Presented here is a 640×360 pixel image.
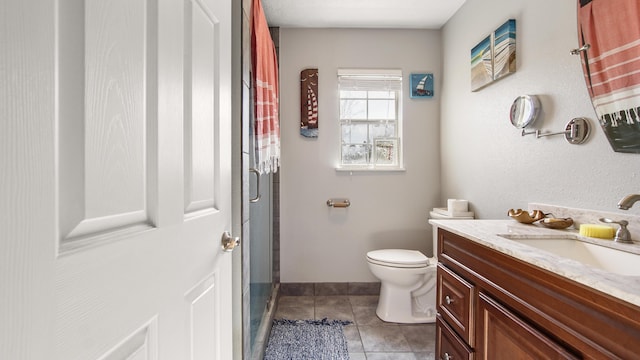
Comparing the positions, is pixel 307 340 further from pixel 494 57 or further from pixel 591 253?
pixel 494 57

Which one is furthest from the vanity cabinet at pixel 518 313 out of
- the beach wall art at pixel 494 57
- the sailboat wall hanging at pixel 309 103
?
the sailboat wall hanging at pixel 309 103

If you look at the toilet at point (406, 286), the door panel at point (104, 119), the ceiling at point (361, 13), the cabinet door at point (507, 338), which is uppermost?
the ceiling at point (361, 13)

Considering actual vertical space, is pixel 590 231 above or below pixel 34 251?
below

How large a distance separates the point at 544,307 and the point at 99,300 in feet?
3.24

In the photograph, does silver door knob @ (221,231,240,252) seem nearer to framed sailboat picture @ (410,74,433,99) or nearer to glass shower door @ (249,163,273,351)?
glass shower door @ (249,163,273,351)

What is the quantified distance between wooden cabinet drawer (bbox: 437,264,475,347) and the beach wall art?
3.94ft

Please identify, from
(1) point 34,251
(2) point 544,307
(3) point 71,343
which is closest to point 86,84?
(1) point 34,251

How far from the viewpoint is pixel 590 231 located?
1136mm

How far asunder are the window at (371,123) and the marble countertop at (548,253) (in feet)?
4.51

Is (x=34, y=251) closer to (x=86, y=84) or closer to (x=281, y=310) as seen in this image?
(x=86, y=84)

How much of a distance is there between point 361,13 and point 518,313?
2.31 meters

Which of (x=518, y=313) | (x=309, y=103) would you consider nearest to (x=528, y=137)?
(x=518, y=313)

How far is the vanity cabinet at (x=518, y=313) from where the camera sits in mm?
645

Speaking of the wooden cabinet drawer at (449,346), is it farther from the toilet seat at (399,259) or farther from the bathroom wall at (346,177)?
the bathroom wall at (346,177)
